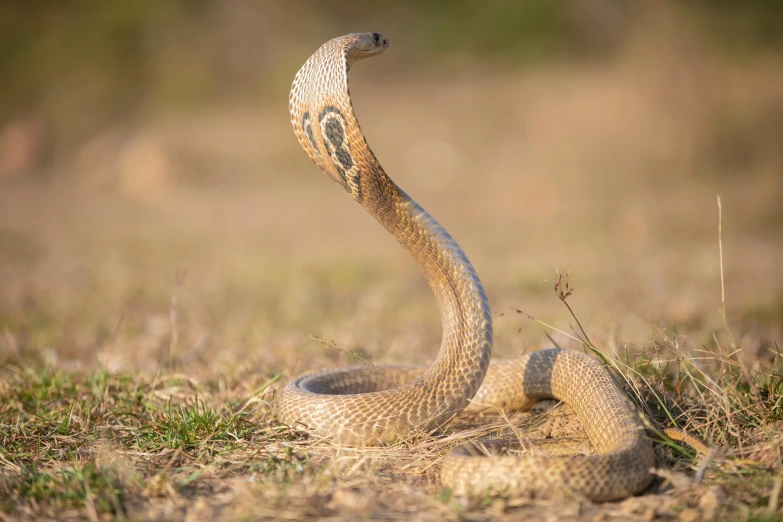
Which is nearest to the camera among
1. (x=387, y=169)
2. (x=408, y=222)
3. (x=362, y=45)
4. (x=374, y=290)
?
(x=362, y=45)

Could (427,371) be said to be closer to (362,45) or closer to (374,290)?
(362,45)

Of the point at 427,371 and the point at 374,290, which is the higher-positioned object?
the point at 427,371

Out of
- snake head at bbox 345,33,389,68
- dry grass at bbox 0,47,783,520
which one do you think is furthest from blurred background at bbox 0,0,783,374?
snake head at bbox 345,33,389,68

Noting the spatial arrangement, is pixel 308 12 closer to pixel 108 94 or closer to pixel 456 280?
pixel 108 94

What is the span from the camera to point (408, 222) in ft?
11.4

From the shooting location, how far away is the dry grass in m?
2.95

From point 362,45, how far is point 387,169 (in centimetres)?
1239

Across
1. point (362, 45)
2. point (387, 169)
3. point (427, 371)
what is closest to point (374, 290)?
point (427, 371)

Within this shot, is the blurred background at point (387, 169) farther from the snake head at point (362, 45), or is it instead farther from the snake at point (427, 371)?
the snake head at point (362, 45)

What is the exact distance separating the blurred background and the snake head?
5.70 feet

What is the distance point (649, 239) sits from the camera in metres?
10.4

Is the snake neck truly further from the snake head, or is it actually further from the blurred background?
the blurred background

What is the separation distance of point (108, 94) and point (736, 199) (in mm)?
15933

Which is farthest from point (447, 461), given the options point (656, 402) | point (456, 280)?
point (656, 402)
